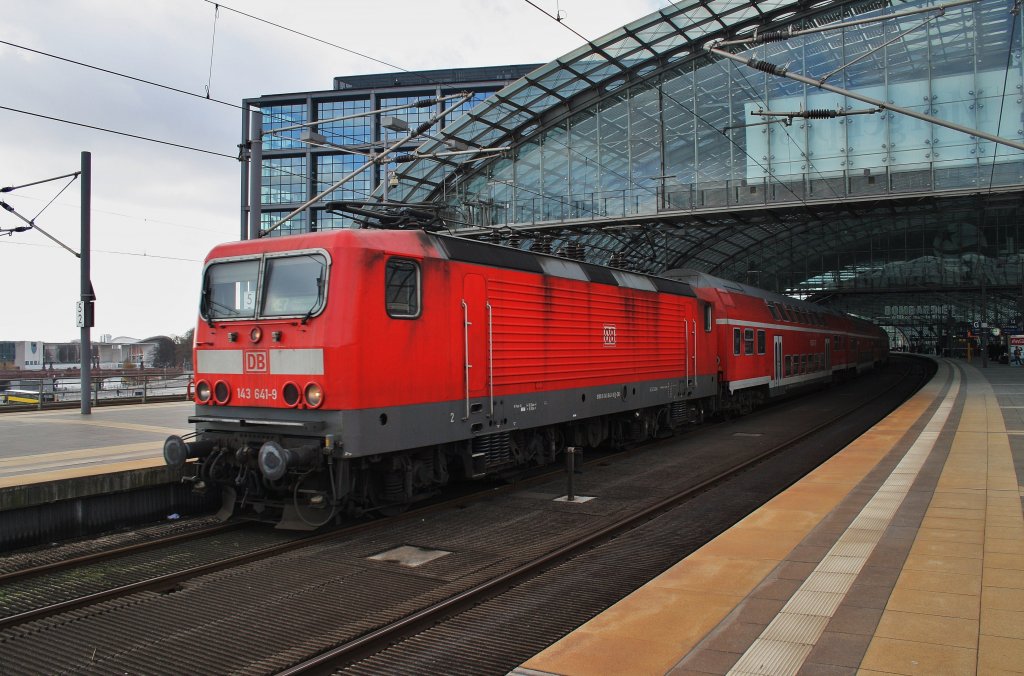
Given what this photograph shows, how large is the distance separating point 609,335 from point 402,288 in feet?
18.7

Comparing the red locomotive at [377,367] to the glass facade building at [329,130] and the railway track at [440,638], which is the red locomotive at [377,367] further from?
the glass facade building at [329,130]

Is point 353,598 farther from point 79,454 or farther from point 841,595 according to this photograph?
point 79,454

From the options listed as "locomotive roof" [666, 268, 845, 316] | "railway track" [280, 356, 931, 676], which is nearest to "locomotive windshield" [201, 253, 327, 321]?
"railway track" [280, 356, 931, 676]

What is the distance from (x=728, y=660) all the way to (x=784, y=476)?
8272mm

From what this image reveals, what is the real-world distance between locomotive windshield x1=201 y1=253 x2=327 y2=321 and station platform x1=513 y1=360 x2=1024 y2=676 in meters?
5.00

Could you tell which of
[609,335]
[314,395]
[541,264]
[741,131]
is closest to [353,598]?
[314,395]

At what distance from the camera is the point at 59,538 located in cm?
893

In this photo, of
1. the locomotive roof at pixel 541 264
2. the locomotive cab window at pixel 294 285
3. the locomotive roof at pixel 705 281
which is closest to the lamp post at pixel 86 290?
the locomotive cab window at pixel 294 285

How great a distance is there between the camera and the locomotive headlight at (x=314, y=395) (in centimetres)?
800

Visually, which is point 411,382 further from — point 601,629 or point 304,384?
point 601,629

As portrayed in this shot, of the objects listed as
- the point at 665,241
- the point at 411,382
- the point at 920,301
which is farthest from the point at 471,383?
the point at 920,301

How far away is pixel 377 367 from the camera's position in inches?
328

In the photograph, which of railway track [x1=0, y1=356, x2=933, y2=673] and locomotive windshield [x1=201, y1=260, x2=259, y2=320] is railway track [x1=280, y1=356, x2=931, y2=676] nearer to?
railway track [x1=0, y1=356, x2=933, y2=673]

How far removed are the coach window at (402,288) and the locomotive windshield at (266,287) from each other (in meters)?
0.76
